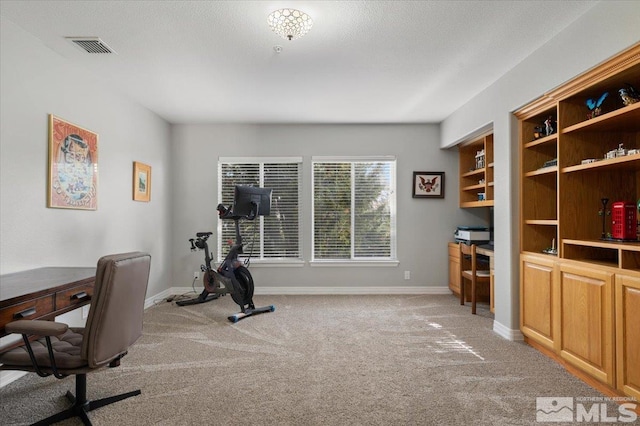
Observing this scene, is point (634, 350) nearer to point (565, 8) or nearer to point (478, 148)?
point (565, 8)

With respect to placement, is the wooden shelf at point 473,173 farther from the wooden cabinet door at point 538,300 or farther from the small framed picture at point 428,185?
the wooden cabinet door at point 538,300

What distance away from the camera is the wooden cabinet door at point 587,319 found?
2.41 m

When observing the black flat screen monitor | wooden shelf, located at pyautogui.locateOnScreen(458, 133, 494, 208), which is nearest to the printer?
wooden shelf, located at pyautogui.locateOnScreen(458, 133, 494, 208)

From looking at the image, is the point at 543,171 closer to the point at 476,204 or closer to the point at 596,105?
the point at 596,105

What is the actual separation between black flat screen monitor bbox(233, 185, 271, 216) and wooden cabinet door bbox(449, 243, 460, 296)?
2.82 meters

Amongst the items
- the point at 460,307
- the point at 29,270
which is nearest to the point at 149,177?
the point at 29,270

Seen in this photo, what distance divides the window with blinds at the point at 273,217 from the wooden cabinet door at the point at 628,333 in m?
4.01

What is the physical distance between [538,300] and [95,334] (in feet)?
11.1

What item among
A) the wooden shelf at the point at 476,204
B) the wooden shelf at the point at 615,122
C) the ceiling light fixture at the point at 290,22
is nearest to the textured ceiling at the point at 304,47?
the ceiling light fixture at the point at 290,22

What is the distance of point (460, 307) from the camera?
4.77m

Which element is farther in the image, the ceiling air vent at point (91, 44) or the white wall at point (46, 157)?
the ceiling air vent at point (91, 44)

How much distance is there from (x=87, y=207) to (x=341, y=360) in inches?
112

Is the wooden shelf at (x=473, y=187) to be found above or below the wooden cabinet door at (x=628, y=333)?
above

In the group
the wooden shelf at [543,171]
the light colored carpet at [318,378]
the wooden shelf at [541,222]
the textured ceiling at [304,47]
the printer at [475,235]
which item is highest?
the textured ceiling at [304,47]
